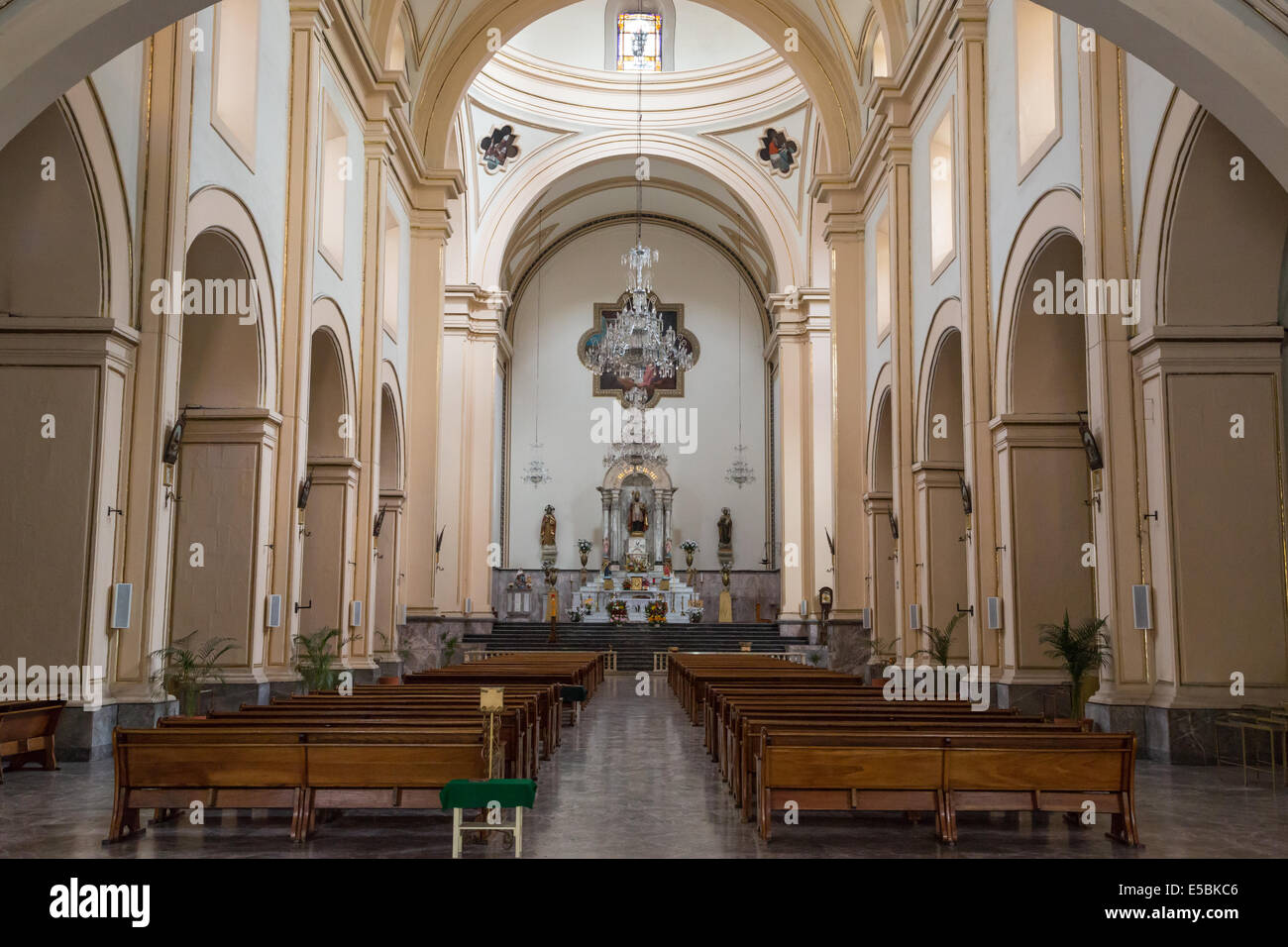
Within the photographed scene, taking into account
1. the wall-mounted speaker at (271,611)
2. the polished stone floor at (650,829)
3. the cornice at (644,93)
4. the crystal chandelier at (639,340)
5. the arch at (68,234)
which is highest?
the cornice at (644,93)

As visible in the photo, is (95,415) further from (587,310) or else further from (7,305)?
(587,310)

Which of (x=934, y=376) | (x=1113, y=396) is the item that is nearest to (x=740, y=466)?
(x=934, y=376)

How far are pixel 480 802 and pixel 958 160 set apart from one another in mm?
10948

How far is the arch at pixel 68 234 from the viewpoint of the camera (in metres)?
8.85

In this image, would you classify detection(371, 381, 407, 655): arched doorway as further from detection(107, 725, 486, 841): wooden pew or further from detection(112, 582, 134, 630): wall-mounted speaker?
detection(107, 725, 486, 841): wooden pew

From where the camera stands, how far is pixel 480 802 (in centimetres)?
542

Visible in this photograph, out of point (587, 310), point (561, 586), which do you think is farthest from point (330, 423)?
point (587, 310)

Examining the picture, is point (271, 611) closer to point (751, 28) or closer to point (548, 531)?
point (751, 28)

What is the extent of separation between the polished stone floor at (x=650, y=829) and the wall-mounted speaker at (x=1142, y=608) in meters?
1.49

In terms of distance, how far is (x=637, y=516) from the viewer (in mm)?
32188

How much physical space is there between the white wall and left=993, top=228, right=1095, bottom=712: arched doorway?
67.5 feet

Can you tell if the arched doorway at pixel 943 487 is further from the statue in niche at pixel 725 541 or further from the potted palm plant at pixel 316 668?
the statue in niche at pixel 725 541

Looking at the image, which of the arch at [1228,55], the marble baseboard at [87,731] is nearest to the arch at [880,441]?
the arch at [1228,55]

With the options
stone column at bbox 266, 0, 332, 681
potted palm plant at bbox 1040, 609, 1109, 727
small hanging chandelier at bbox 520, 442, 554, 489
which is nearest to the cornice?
small hanging chandelier at bbox 520, 442, 554, 489
